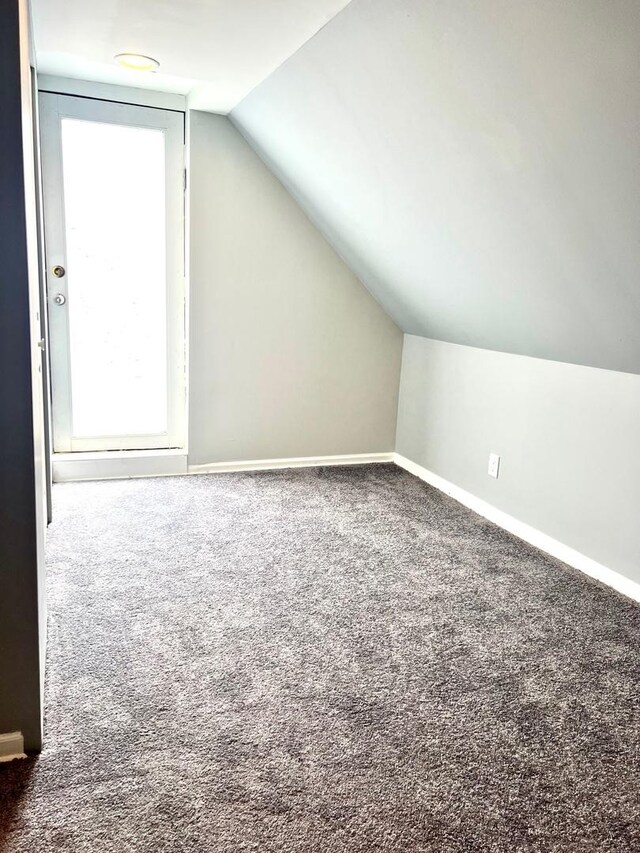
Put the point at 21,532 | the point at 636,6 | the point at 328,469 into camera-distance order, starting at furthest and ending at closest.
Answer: the point at 328,469, the point at 21,532, the point at 636,6

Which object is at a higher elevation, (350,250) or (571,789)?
(350,250)

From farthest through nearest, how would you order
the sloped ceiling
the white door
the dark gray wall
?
the white door
the sloped ceiling
the dark gray wall

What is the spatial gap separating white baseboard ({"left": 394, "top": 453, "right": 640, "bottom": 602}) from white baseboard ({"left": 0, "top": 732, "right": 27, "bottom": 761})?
7.03 ft

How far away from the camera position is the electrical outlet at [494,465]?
3.23 metres

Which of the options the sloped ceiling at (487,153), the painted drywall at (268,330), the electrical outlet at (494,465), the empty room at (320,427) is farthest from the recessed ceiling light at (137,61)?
the electrical outlet at (494,465)

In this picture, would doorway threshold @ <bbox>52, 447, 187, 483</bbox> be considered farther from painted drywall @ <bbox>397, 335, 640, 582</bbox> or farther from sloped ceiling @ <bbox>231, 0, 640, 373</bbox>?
sloped ceiling @ <bbox>231, 0, 640, 373</bbox>

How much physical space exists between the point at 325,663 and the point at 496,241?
163 centimetres

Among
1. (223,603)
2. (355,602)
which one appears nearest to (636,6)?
(355,602)

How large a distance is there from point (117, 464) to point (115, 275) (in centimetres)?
104

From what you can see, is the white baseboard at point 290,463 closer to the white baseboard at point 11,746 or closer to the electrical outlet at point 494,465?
the electrical outlet at point 494,465

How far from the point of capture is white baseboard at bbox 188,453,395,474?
3809mm

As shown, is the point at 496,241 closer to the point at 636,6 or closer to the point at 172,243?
the point at 636,6

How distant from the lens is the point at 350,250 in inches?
143

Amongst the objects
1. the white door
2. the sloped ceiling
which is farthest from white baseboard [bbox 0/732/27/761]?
the white door
